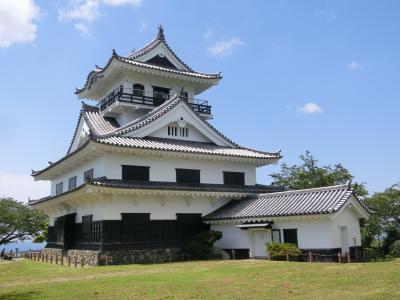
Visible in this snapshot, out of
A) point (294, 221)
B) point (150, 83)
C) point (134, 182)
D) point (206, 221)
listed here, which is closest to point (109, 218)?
point (134, 182)

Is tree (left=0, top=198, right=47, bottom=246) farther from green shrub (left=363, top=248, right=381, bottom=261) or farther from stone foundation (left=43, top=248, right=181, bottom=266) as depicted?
green shrub (left=363, top=248, right=381, bottom=261)

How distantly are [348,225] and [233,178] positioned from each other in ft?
33.9

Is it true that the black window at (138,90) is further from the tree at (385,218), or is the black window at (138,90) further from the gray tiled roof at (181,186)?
the tree at (385,218)

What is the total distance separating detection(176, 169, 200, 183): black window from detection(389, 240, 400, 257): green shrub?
13.4 meters

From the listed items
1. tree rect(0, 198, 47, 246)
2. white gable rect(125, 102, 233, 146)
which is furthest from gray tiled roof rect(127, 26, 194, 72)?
Answer: tree rect(0, 198, 47, 246)

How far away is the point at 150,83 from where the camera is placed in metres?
34.8

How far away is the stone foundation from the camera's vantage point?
24109 mm

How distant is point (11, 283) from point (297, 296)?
12158mm

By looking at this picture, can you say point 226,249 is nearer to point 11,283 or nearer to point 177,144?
point 177,144

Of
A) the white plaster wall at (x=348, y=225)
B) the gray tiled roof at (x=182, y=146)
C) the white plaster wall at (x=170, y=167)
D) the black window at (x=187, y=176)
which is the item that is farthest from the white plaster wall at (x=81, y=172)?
the white plaster wall at (x=348, y=225)

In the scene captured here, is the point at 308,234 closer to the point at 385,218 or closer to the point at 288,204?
the point at 288,204

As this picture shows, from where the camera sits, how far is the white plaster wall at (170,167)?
87.4ft

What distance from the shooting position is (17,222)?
185 feet

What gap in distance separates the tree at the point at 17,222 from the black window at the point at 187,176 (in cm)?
3500
